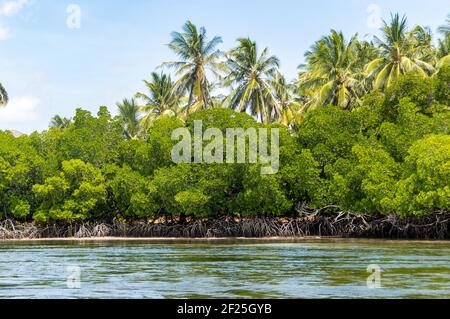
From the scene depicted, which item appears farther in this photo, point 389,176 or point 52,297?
point 389,176

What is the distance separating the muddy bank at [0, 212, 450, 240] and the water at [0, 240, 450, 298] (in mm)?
6896

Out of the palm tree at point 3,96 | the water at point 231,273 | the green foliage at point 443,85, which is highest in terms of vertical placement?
the palm tree at point 3,96

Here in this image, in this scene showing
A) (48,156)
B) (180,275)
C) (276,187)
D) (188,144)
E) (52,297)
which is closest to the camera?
(52,297)

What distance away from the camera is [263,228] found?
41.0m

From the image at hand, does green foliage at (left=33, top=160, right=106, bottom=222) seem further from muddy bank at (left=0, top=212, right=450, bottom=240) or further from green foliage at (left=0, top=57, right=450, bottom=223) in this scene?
muddy bank at (left=0, top=212, right=450, bottom=240)

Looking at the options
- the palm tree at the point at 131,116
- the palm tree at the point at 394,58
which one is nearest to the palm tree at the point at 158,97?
the palm tree at the point at 131,116

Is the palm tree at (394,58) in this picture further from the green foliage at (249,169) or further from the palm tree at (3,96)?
the palm tree at (3,96)

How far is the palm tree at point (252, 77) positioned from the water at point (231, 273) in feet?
70.0

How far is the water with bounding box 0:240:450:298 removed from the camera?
610 inches

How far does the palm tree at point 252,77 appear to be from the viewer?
49.7 m

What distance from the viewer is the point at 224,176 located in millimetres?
41125

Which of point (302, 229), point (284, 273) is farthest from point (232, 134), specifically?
point (284, 273)
